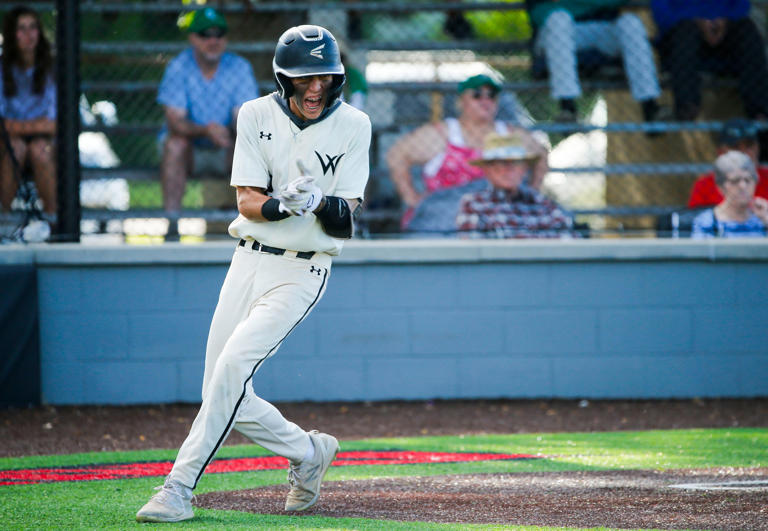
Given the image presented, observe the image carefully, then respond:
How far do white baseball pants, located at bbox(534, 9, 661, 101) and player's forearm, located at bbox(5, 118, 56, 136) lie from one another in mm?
4234

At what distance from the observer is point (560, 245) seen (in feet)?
25.6

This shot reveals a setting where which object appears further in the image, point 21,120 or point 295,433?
point 21,120

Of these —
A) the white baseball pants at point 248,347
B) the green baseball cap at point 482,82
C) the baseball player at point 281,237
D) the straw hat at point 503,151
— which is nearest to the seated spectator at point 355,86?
the green baseball cap at point 482,82

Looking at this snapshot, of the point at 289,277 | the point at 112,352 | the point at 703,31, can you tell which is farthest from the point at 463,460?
the point at 703,31

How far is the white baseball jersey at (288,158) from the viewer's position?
4094 mm

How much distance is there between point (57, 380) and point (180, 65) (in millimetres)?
2731

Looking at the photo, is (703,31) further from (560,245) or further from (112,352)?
(112,352)

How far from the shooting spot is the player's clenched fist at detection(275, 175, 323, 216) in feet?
12.6

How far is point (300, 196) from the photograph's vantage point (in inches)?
151

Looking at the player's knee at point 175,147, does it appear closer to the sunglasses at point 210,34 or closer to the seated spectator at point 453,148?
the sunglasses at point 210,34

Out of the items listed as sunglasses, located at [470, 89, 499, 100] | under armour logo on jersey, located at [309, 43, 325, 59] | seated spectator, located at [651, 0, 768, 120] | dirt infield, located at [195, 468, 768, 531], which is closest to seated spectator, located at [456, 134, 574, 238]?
sunglasses, located at [470, 89, 499, 100]

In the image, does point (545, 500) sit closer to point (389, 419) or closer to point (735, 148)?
point (389, 419)

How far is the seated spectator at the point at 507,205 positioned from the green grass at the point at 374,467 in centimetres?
190

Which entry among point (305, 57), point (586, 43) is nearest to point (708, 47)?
point (586, 43)
